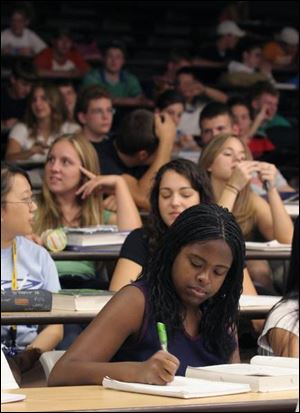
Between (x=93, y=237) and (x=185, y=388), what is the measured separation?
8.05 ft

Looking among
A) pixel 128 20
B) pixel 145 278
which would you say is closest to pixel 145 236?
pixel 145 278

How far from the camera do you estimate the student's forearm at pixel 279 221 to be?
607cm

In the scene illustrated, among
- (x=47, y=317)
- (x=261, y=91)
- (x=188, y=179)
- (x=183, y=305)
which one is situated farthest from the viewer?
(x=261, y=91)

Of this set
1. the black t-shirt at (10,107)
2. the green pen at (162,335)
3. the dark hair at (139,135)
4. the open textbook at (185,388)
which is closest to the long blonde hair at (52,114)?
the black t-shirt at (10,107)

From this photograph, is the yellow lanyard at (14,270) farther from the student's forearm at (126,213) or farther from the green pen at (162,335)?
the green pen at (162,335)

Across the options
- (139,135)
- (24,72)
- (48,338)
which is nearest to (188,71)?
(24,72)

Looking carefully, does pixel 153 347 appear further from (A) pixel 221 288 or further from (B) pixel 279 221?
(B) pixel 279 221

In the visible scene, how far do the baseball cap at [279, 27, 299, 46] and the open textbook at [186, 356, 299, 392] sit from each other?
1004 cm

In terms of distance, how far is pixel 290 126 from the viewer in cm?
1122

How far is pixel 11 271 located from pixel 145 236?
58 centimetres

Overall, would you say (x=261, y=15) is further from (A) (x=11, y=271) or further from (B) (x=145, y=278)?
(B) (x=145, y=278)

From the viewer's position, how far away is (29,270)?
5098 millimetres

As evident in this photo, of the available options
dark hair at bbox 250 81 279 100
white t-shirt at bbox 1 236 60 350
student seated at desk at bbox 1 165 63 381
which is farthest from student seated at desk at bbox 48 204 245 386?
dark hair at bbox 250 81 279 100

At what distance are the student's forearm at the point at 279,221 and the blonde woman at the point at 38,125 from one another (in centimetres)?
311
